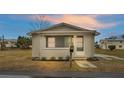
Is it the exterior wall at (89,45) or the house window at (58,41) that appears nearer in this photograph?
the exterior wall at (89,45)

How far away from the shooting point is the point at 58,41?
13.4 m

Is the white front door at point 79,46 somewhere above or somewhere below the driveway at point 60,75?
above

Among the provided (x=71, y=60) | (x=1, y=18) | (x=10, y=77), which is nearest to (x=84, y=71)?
(x=71, y=60)

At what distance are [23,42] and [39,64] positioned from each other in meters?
0.91

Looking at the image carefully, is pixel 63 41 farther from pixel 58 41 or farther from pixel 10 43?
pixel 10 43

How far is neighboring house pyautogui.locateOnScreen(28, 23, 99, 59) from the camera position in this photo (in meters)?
12.9

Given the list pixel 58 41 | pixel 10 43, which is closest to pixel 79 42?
pixel 58 41

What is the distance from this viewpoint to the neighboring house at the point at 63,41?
12.9 metres

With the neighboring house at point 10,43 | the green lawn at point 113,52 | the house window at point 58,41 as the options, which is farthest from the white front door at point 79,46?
the neighboring house at point 10,43

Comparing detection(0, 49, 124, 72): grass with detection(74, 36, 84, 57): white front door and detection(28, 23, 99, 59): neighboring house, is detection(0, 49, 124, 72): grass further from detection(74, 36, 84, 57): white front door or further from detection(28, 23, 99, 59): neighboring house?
detection(74, 36, 84, 57): white front door

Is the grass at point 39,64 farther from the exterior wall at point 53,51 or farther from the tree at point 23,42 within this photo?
the exterior wall at point 53,51

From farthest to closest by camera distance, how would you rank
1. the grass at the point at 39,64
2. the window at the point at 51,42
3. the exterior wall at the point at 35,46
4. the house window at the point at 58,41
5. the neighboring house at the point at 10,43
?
the window at the point at 51,42 → the house window at the point at 58,41 → the exterior wall at the point at 35,46 → the grass at the point at 39,64 → the neighboring house at the point at 10,43
